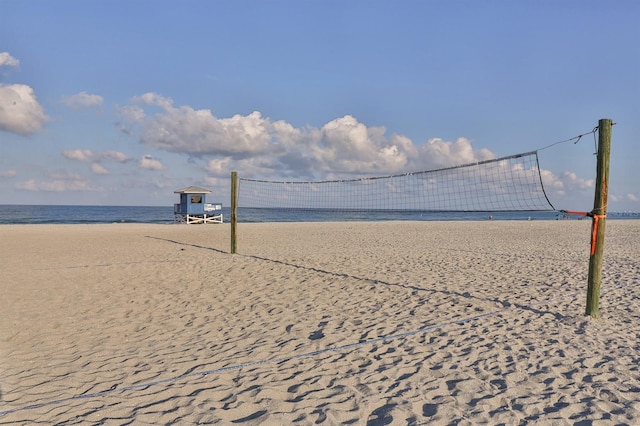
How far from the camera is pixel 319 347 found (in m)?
3.92

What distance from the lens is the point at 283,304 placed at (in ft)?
18.2

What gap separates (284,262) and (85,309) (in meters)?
4.32

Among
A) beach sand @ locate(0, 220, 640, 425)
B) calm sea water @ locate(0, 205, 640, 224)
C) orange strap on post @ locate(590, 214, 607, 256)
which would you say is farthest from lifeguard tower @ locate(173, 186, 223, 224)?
orange strap on post @ locate(590, 214, 607, 256)

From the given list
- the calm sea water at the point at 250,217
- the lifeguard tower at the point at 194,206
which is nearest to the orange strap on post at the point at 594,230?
the calm sea water at the point at 250,217

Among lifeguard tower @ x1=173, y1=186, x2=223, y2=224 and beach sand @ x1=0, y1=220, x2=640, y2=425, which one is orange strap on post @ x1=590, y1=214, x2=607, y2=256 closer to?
beach sand @ x1=0, y1=220, x2=640, y2=425

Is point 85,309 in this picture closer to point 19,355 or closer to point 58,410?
A: point 19,355

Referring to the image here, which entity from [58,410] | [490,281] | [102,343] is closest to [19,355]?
[102,343]

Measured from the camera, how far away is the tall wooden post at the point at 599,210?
4.53m

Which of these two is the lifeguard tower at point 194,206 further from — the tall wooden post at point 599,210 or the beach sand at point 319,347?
the tall wooden post at point 599,210

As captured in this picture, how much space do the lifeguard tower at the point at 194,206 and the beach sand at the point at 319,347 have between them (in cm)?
2146

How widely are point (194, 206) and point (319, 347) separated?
88.0 feet

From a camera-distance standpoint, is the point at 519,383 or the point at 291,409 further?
the point at 519,383

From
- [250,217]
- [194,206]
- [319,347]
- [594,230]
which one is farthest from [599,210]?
[250,217]

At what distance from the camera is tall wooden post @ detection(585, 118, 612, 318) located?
14.9 feet
